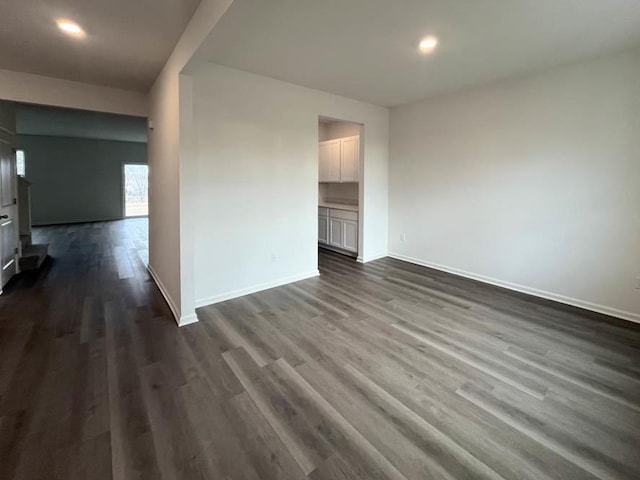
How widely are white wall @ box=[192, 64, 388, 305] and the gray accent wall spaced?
8.78 m

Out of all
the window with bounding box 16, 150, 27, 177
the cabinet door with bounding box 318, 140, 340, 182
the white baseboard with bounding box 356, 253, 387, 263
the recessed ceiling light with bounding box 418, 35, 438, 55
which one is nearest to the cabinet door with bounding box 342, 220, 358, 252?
the white baseboard with bounding box 356, 253, 387, 263

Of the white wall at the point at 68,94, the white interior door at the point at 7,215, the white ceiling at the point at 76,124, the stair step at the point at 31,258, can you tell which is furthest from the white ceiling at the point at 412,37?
the stair step at the point at 31,258

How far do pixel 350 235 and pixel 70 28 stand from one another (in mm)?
4329

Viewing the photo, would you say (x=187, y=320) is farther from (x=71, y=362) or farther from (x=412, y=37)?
(x=412, y=37)

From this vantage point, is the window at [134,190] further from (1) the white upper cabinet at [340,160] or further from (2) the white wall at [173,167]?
(2) the white wall at [173,167]

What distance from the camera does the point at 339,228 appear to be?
5902 millimetres

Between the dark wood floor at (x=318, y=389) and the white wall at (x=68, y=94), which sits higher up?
the white wall at (x=68, y=94)

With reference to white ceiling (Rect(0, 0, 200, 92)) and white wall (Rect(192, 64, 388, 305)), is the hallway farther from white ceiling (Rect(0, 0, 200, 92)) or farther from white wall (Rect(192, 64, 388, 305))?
white ceiling (Rect(0, 0, 200, 92))

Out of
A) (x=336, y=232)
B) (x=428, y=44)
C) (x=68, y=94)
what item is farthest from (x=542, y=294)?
(x=68, y=94)

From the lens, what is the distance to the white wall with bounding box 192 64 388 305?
3371 millimetres

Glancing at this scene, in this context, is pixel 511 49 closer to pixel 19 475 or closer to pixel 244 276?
pixel 244 276

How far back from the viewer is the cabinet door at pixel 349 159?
18.0 ft

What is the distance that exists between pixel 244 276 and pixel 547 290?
3575mm

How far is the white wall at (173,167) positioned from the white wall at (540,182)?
3.49 meters
